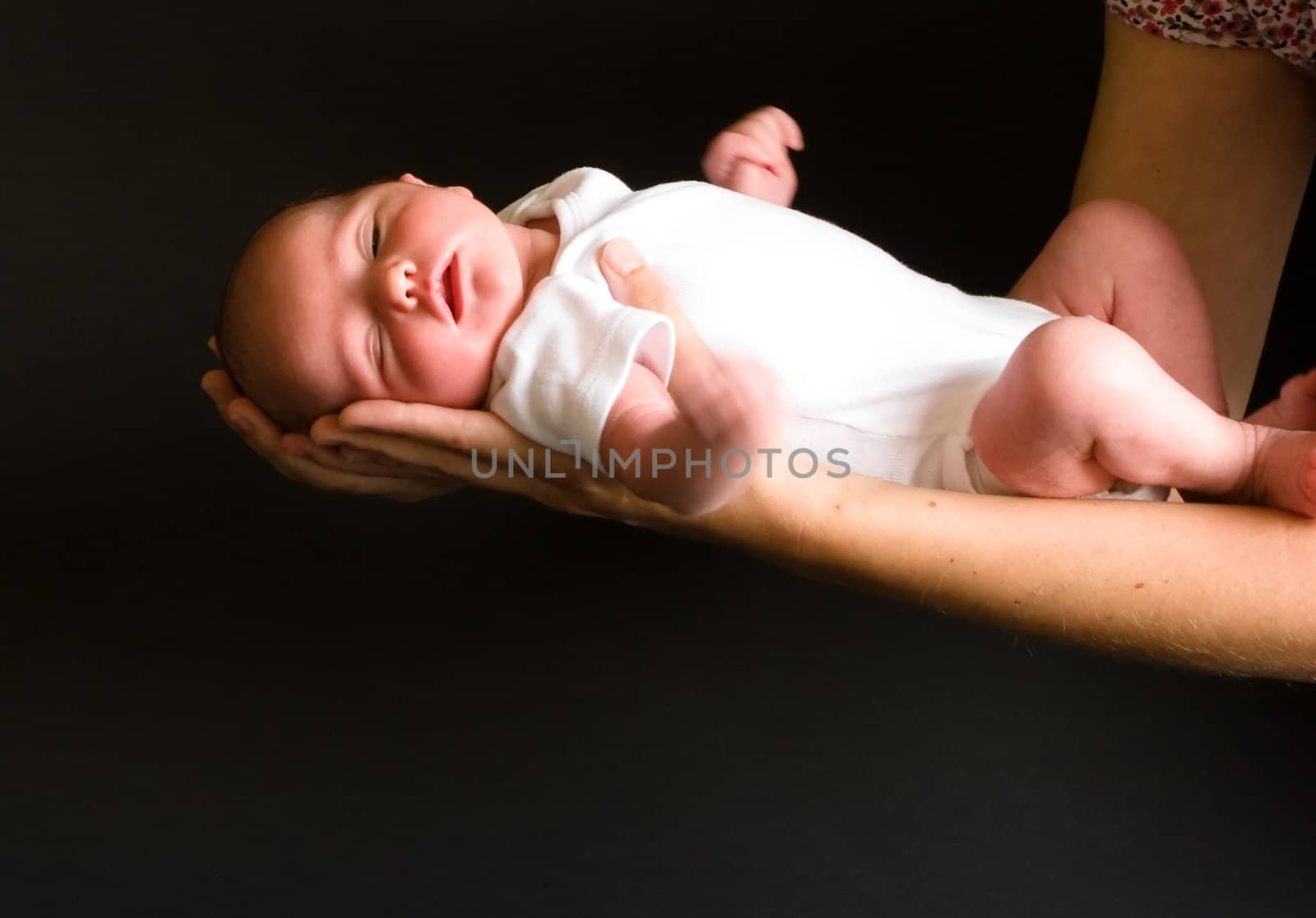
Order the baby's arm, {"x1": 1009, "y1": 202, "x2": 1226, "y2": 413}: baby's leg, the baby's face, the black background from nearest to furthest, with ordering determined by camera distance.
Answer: the baby's arm → the baby's face → {"x1": 1009, "y1": 202, "x2": 1226, "y2": 413}: baby's leg → the black background

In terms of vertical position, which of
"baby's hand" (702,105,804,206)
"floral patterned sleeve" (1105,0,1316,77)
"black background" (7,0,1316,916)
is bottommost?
"black background" (7,0,1316,916)

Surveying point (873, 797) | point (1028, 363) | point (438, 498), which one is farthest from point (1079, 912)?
point (438, 498)

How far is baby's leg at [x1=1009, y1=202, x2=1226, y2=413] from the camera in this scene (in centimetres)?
105

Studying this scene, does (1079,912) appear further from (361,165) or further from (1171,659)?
(361,165)

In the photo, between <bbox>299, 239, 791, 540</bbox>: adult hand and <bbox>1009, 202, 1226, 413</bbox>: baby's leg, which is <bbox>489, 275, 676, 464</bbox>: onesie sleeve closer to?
<bbox>299, 239, 791, 540</bbox>: adult hand

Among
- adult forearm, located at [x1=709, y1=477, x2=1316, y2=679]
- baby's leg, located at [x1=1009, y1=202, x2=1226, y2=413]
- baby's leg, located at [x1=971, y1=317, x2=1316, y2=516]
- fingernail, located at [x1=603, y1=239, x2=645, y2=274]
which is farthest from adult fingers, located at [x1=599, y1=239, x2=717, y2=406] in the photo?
baby's leg, located at [x1=1009, y1=202, x2=1226, y2=413]

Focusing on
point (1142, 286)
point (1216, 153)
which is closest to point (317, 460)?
point (1142, 286)

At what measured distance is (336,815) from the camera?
1.29 meters

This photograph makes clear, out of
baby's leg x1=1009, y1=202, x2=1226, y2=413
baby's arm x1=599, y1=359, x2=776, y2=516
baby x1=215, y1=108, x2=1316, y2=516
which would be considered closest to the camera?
baby's arm x1=599, y1=359, x2=776, y2=516

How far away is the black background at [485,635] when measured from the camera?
1.29m

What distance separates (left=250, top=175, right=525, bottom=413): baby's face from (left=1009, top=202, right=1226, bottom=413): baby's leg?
0.50 metres

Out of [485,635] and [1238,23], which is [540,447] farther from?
[1238,23]

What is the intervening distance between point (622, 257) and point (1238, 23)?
0.59 metres

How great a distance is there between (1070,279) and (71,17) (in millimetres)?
1170
